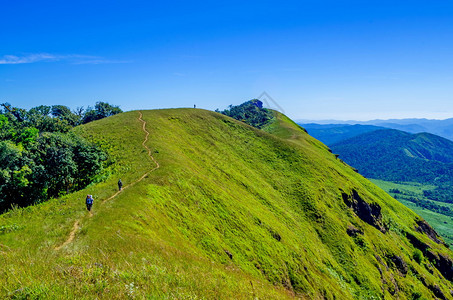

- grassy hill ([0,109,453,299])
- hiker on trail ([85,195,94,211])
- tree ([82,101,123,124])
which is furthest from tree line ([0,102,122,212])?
tree ([82,101,123,124])

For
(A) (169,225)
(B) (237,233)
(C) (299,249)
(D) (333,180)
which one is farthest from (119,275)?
(D) (333,180)

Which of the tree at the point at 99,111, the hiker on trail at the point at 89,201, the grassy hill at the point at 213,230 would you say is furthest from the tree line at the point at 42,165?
the tree at the point at 99,111

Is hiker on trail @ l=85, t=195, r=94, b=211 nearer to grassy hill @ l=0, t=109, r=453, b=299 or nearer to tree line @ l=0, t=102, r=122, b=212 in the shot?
grassy hill @ l=0, t=109, r=453, b=299

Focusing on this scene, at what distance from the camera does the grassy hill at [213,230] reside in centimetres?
1152

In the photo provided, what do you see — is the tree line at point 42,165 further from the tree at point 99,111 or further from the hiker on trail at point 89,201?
the tree at point 99,111

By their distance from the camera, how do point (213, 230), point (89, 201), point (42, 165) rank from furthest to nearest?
1. point (42, 165)
2. point (213, 230)
3. point (89, 201)

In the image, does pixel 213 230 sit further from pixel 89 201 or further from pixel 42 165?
pixel 42 165

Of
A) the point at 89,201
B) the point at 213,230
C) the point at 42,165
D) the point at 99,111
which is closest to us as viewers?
the point at 89,201

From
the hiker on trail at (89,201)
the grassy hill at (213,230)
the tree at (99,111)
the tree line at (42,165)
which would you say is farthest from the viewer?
the tree at (99,111)

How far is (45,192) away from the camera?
128 feet

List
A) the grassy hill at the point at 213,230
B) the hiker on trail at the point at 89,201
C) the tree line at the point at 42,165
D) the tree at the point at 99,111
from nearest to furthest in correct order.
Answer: the grassy hill at the point at 213,230
the hiker on trail at the point at 89,201
the tree line at the point at 42,165
the tree at the point at 99,111

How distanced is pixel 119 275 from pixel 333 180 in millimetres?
84546

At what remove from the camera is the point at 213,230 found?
32.7m

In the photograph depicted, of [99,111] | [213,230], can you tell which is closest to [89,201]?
[213,230]
